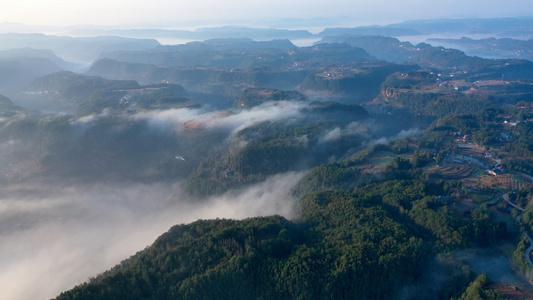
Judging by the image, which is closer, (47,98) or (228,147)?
(228,147)

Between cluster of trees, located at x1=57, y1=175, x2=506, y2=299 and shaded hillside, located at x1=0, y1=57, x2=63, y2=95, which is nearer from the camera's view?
cluster of trees, located at x1=57, y1=175, x2=506, y2=299

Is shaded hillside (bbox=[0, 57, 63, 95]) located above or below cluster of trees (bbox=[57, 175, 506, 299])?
above

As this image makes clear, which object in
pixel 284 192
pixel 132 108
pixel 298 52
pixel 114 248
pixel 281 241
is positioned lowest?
pixel 114 248

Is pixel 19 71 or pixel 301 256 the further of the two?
pixel 19 71

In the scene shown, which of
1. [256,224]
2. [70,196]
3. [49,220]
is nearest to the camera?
[256,224]

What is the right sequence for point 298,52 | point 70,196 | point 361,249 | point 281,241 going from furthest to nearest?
1. point 298,52
2. point 70,196
3. point 281,241
4. point 361,249

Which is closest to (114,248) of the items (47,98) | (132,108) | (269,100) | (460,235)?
(460,235)

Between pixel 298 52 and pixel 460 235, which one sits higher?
pixel 298 52

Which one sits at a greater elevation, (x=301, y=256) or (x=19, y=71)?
(x=19, y=71)

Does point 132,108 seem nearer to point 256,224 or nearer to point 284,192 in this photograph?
point 284,192

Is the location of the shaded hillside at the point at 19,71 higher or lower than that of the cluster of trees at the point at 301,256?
higher

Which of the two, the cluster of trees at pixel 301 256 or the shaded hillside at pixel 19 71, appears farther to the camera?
the shaded hillside at pixel 19 71
